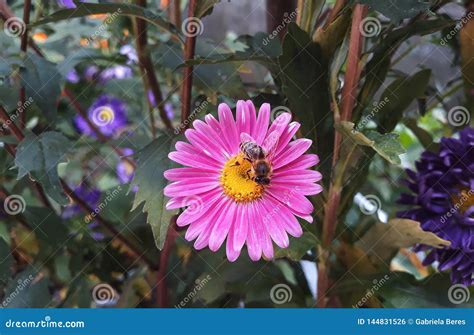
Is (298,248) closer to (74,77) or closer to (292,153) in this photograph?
(292,153)

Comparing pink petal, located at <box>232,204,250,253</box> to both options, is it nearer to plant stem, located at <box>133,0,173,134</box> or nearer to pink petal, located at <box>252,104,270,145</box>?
pink petal, located at <box>252,104,270,145</box>

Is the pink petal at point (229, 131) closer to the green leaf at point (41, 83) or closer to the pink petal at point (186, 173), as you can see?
the pink petal at point (186, 173)

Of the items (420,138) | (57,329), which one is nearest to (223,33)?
(420,138)

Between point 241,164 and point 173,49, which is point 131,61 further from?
point 241,164

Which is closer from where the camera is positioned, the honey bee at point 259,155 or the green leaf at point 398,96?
the honey bee at point 259,155

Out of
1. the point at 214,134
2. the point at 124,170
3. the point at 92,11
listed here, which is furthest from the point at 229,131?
the point at 124,170

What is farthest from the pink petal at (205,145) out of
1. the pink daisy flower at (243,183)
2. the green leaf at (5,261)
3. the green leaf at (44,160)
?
the green leaf at (5,261)
